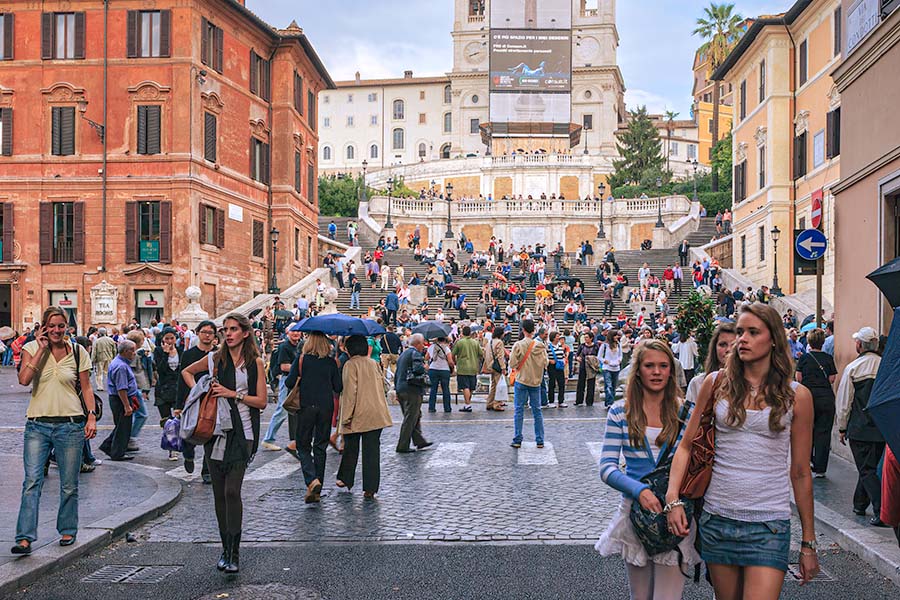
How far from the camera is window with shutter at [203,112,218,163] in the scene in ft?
116

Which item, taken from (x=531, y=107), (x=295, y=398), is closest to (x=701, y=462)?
(x=295, y=398)

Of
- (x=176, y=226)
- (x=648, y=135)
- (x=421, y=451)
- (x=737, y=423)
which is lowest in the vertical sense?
(x=421, y=451)

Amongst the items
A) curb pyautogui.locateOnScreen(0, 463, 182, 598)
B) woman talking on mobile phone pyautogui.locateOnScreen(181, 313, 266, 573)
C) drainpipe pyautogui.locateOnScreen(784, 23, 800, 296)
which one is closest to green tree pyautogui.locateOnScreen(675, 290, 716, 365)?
curb pyautogui.locateOnScreen(0, 463, 182, 598)

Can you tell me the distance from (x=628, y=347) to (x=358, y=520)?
43.3 ft

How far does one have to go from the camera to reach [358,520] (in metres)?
8.77

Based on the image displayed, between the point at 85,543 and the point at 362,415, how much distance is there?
3.08m

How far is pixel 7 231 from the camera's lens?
1369 inches

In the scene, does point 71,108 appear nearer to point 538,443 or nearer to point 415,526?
point 538,443

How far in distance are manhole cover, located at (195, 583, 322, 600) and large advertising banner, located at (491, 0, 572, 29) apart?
2686 inches

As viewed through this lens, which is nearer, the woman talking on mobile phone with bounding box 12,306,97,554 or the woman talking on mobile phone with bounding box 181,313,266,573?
the woman talking on mobile phone with bounding box 181,313,266,573

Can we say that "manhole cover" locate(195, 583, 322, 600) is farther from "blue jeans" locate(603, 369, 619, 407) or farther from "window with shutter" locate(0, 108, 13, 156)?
"window with shutter" locate(0, 108, 13, 156)

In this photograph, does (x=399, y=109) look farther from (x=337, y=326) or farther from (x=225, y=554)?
(x=225, y=554)

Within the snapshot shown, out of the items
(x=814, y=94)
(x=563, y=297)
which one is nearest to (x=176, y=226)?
(x=563, y=297)

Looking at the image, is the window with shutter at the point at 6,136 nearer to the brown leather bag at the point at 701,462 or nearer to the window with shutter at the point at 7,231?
the window with shutter at the point at 7,231
